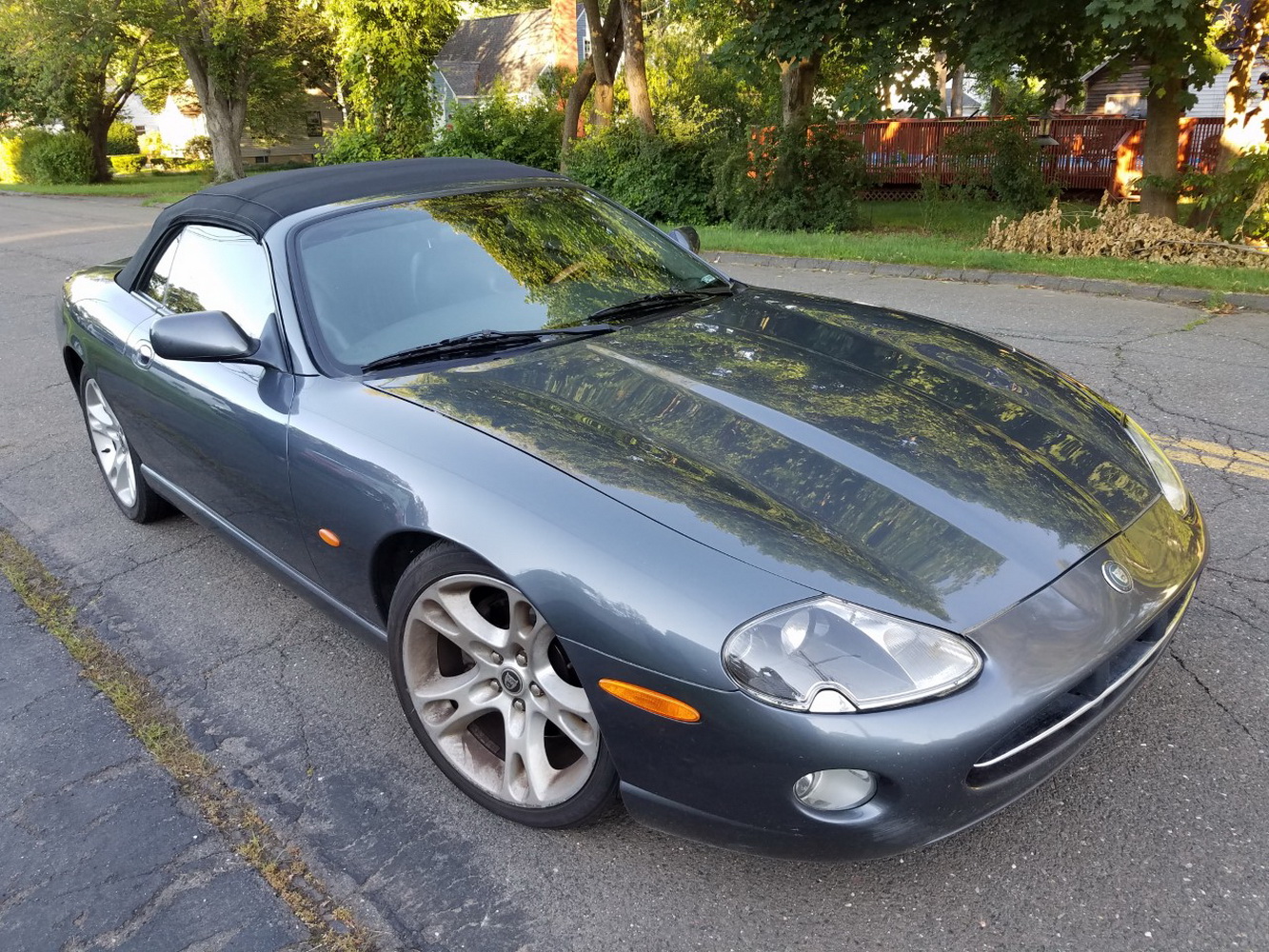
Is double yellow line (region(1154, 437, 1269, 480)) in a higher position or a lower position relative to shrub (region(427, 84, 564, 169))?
lower

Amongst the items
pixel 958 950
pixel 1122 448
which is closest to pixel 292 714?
pixel 958 950

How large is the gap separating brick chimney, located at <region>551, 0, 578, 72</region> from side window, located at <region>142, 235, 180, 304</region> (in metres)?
30.0

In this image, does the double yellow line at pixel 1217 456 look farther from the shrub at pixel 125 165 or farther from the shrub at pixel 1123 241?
the shrub at pixel 125 165

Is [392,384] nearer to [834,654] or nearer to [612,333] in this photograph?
[612,333]

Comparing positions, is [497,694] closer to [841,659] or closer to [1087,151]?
[841,659]

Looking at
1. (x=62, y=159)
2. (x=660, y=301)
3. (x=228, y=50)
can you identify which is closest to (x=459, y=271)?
(x=660, y=301)

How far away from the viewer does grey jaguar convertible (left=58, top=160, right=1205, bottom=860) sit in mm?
1858

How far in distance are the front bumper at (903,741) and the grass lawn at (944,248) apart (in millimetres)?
6871

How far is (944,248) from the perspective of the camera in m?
9.95

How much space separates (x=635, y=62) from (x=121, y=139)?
4404 centimetres

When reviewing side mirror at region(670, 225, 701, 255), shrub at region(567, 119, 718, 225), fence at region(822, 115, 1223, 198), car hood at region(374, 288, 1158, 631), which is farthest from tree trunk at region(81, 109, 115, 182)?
car hood at region(374, 288, 1158, 631)

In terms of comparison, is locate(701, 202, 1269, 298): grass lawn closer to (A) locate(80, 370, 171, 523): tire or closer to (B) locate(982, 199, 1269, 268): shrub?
(B) locate(982, 199, 1269, 268): shrub

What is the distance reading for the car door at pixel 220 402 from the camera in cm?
284

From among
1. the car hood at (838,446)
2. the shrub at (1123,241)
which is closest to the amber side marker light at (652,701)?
the car hood at (838,446)
